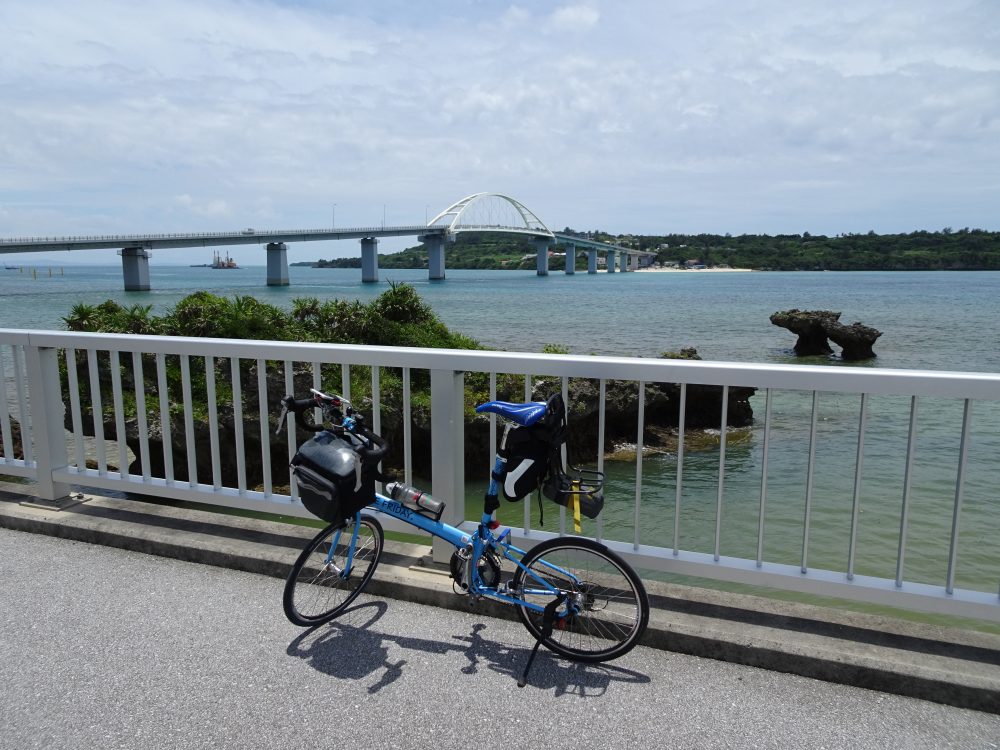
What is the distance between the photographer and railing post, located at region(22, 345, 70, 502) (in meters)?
4.75

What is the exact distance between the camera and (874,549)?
870 centimetres

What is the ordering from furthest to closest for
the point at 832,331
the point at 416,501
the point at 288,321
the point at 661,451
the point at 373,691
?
the point at 832,331
the point at 661,451
the point at 288,321
the point at 416,501
the point at 373,691

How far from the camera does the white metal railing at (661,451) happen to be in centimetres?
327

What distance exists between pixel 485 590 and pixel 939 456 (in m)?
13.6

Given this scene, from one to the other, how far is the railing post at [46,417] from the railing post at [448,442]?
258 centimetres

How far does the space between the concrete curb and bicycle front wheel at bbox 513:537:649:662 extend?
198mm

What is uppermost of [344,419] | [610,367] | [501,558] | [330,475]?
[610,367]

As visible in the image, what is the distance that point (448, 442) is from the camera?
3.82 m

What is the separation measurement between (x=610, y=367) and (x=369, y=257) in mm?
87870

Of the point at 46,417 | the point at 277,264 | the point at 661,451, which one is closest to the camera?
the point at 46,417

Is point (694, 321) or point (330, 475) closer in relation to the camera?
point (330, 475)

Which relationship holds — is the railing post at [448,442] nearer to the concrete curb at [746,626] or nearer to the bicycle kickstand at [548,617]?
the concrete curb at [746,626]

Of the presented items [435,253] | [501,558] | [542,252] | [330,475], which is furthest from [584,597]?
[542,252]

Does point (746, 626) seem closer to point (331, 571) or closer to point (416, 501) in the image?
point (416, 501)
